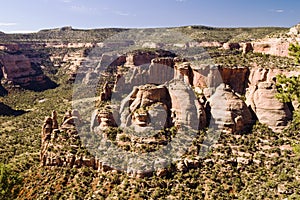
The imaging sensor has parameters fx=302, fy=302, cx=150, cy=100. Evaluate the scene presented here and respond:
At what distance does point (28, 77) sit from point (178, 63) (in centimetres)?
10966

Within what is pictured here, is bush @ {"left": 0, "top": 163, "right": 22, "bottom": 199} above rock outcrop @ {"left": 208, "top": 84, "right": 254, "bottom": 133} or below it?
below

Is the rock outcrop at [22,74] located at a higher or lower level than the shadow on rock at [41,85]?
higher

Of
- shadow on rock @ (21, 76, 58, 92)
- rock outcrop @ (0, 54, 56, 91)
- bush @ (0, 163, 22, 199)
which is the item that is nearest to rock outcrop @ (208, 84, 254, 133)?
bush @ (0, 163, 22, 199)

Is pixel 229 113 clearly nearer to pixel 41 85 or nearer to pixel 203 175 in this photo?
pixel 203 175

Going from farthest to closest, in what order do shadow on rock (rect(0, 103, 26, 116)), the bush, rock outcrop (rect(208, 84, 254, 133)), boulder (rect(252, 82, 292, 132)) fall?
shadow on rock (rect(0, 103, 26, 116)), rock outcrop (rect(208, 84, 254, 133)), boulder (rect(252, 82, 292, 132)), the bush

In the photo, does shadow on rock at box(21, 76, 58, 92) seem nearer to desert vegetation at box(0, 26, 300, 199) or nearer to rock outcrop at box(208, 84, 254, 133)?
desert vegetation at box(0, 26, 300, 199)

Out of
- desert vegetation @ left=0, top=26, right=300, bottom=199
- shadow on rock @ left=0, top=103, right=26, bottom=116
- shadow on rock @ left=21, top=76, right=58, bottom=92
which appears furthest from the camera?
shadow on rock @ left=21, top=76, right=58, bottom=92

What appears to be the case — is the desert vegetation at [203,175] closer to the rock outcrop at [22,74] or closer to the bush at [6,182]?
the bush at [6,182]

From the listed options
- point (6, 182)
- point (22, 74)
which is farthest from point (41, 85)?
point (6, 182)

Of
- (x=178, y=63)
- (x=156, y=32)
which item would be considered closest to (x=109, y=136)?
(x=178, y=63)

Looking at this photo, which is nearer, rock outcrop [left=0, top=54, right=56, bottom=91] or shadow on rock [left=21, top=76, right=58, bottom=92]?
shadow on rock [left=21, top=76, right=58, bottom=92]

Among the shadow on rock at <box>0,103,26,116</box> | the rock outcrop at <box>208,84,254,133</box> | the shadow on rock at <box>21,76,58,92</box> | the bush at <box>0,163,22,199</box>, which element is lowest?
the shadow on rock at <box>0,103,26,116</box>

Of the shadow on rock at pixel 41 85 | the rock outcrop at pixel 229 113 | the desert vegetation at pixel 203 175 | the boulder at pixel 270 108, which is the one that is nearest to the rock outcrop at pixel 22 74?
the shadow on rock at pixel 41 85

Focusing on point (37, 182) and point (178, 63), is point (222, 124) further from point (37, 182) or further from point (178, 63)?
point (37, 182)
